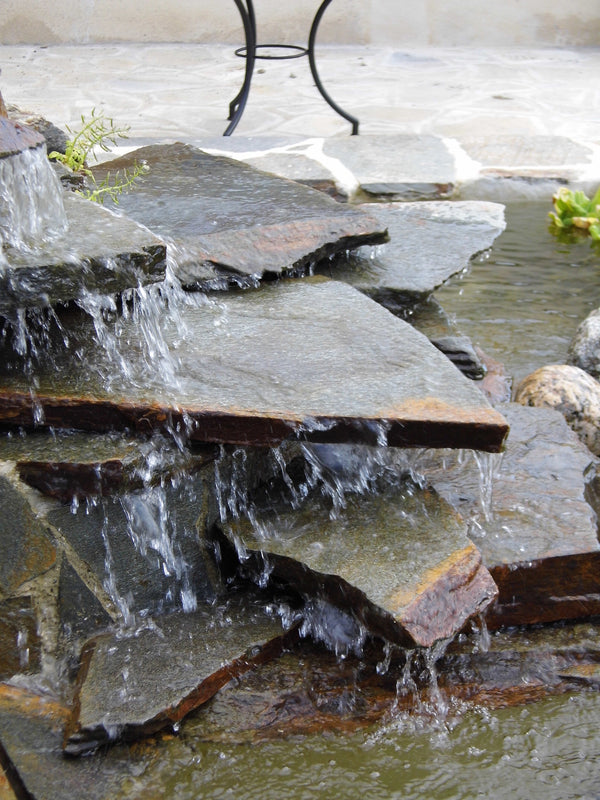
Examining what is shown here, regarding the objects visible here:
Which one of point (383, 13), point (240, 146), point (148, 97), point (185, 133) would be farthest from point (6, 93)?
point (383, 13)

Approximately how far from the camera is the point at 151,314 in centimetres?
212

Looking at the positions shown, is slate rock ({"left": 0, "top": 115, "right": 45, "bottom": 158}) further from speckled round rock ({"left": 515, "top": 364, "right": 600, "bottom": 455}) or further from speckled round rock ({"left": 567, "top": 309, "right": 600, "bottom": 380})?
speckled round rock ({"left": 567, "top": 309, "right": 600, "bottom": 380})

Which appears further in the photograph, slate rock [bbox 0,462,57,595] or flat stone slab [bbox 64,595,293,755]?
slate rock [bbox 0,462,57,595]

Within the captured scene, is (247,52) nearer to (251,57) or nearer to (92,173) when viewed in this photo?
(251,57)

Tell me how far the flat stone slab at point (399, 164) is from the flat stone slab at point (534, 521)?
2.17m

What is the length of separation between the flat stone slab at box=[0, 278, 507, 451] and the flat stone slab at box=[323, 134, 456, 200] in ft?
7.71

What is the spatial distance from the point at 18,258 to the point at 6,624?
2.41 ft

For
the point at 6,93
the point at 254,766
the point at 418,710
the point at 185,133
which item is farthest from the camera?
the point at 6,93

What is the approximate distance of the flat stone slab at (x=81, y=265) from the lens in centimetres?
167

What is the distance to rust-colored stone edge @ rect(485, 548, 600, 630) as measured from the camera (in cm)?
199

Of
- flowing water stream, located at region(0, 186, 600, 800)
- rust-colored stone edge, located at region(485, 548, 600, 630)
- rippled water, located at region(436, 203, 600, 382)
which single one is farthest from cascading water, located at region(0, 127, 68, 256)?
rippled water, located at region(436, 203, 600, 382)

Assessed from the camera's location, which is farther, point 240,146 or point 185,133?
point 185,133

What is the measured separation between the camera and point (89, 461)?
1.74 meters

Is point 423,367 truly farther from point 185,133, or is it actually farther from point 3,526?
point 185,133
